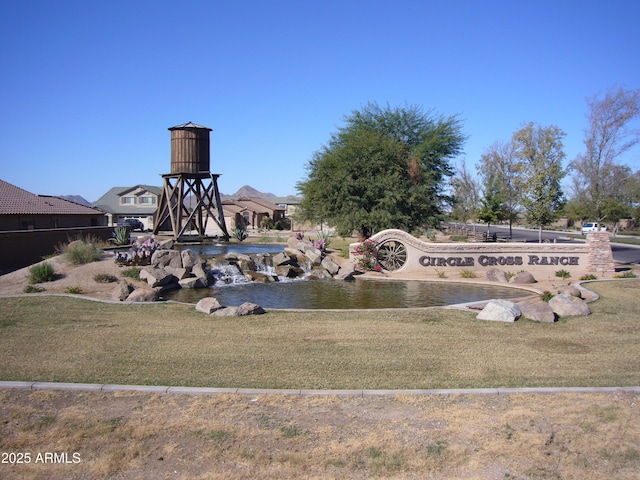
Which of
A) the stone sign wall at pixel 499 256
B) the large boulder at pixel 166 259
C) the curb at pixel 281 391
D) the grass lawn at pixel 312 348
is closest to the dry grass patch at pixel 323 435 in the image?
the curb at pixel 281 391

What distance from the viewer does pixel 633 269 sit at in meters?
24.9

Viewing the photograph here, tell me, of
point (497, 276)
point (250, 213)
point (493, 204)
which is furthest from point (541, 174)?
point (250, 213)

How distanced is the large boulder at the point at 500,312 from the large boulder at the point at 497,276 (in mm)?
8881

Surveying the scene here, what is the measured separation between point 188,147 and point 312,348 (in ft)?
96.4

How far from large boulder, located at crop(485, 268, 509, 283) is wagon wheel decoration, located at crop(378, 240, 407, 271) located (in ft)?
12.4

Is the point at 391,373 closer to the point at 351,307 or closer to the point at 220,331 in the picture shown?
the point at 220,331

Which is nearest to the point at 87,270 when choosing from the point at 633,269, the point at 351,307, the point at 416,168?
the point at 351,307

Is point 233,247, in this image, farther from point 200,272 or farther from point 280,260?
point 200,272

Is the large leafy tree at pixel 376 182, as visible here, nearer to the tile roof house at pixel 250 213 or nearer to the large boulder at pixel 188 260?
the large boulder at pixel 188 260

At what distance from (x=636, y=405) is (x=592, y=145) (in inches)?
1287

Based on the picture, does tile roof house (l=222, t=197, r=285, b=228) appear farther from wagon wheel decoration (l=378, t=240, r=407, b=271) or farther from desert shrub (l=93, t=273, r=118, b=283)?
desert shrub (l=93, t=273, r=118, b=283)

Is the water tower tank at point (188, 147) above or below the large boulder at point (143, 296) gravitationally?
above

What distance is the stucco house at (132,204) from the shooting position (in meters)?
63.7

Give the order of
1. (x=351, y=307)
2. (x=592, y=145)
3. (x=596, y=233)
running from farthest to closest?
1. (x=592, y=145)
2. (x=596, y=233)
3. (x=351, y=307)
